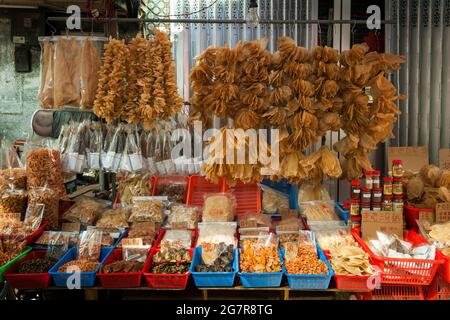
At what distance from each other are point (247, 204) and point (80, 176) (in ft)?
5.14

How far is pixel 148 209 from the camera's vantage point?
347 cm

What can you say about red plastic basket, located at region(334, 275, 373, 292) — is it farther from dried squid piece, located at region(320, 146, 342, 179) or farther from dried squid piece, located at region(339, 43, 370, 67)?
dried squid piece, located at region(339, 43, 370, 67)

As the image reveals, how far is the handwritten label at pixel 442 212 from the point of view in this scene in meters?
3.24

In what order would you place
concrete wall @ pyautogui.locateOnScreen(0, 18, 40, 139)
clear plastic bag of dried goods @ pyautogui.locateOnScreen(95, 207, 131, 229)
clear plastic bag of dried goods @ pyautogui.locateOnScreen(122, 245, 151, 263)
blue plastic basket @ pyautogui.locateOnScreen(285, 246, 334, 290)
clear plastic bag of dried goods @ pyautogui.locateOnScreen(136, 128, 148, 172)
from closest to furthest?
1. blue plastic basket @ pyautogui.locateOnScreen(285, 246, 334, 290)
2. clear plastic bag of dried goods @ pyautogui.locateOnScreen(122, 245, 151, 263)
3. clear plastic bag of dried goods @ pyautogui.locateOnScreen(95, 207, 131, 229)
4. clear plastic bag of dried goods @ pyautogui.locateOnScreen(136, 128, 148, 172)
5. concrete wall @ pyautogui.locateOnScreen(0, 18, 40, 139)

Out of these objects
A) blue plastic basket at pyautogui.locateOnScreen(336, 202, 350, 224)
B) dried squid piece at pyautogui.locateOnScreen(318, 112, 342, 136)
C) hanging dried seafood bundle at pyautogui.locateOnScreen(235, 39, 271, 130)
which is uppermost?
hanging dried seafood bundle at pyautogui.locateOnScreen(235, 39, 271, 130)

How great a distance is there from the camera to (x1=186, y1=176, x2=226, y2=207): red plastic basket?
3749 millimetres

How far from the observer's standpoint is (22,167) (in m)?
3.55

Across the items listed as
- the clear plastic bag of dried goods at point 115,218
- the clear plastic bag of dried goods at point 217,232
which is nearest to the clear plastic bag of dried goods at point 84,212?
the clear plastic bag of dried goods at point 115,218

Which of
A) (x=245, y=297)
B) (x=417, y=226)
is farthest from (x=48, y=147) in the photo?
(x=417, y=226)

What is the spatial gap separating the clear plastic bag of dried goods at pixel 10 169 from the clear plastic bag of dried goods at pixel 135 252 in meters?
1.05

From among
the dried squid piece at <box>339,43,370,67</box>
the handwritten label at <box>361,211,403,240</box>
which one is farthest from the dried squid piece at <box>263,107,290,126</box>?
the handwritten label at <box>361,211,403,240</box>

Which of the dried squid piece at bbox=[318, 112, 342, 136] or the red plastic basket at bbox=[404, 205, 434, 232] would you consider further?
the red plastic basket at bbox=[404, 205, 434, 232]

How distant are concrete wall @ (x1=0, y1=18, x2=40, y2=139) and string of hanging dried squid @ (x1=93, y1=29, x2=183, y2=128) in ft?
7.88

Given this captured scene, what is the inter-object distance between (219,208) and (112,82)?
1245 mm
